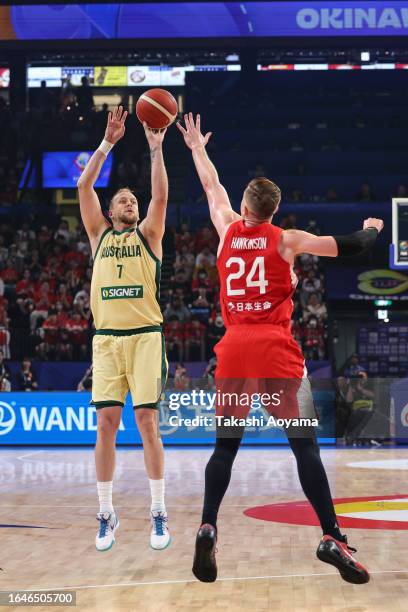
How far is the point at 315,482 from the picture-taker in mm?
5203

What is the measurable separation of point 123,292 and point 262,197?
133 centimetres

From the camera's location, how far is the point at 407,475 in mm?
12664

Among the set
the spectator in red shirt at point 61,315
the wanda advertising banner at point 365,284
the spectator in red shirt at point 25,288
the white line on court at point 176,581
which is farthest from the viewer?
the wanda advertising banner at point 365,284

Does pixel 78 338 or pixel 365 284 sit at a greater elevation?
pixel 365 284

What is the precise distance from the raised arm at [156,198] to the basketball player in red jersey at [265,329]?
839 millimetres

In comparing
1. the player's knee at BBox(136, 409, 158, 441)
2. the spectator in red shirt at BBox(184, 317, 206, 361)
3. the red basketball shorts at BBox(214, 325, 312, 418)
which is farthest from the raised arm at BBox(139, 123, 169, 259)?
the spectator in red shirt at BBox(184, 317, 206, 361)

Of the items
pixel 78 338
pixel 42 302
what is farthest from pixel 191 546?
pixel 42 302

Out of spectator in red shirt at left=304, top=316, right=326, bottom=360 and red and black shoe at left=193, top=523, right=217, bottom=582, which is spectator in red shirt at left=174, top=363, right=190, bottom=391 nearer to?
spectator in red shirt at left=304, top=316, right=326, bottom=360

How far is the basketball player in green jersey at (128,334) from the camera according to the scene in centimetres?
626

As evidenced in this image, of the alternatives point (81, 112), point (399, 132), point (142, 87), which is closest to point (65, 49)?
point (81, 112)

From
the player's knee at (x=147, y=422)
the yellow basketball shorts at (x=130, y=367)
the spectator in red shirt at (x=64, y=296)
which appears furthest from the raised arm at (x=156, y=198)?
the spectator in red shirt at (x=64, y=296)

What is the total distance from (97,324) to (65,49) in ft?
59.9

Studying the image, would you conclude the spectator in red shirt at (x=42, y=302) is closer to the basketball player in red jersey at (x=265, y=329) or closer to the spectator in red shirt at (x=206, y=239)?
the spectator in red shirt at (x=206, y=239)

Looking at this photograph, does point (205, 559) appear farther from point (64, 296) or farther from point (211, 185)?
point (64, 296)
